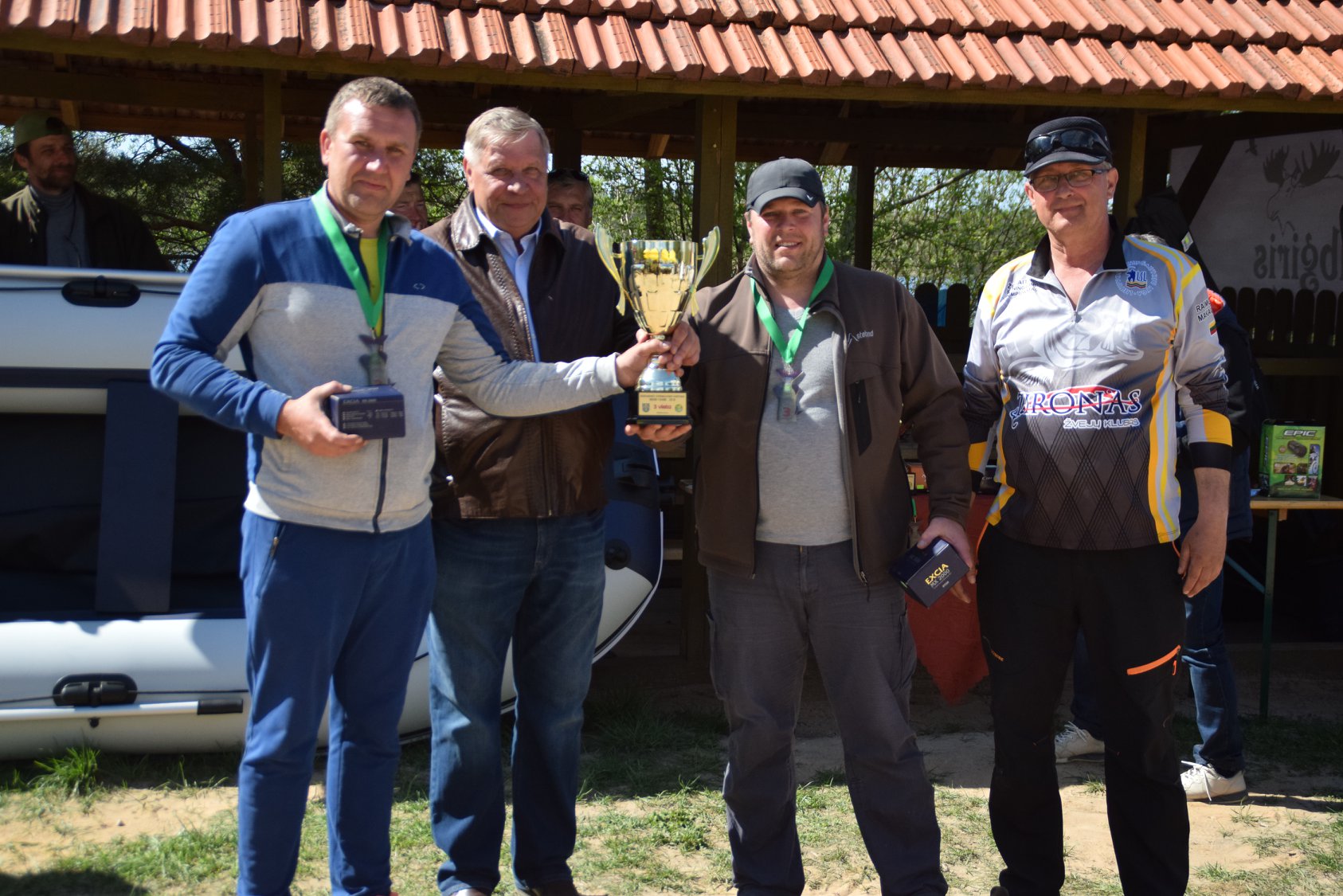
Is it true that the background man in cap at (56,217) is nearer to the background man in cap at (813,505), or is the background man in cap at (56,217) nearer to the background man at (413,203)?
the background man at (413,203)

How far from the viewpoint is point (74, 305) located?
426 cm

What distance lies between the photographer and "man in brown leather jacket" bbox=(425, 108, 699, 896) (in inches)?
115

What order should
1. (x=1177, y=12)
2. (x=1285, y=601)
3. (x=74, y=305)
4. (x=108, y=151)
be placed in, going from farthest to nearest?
(x=108, y=151) < (x=1285, y=601) < (x=1177, y=12) < (x=74, y=305)

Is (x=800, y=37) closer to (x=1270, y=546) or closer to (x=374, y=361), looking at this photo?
(x=1270, y=546)

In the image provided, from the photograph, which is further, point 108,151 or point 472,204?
point 108,151

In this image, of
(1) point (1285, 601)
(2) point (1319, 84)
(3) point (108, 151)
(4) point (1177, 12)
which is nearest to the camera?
(2) point (1319, 84)

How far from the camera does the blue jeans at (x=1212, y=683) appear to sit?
13.2ft

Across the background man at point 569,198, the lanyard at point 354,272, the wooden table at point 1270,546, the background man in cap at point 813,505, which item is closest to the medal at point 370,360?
the lanyard at point 354,272

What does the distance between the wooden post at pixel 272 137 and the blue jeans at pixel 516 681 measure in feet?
7.95

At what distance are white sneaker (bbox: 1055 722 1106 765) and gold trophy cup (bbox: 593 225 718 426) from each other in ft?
8.09

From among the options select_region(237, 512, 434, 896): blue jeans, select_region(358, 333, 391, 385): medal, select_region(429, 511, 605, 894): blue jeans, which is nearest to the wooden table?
select_region(429, 511, 605, 894): blue jeans

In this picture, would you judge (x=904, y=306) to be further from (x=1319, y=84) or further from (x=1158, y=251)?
(x=1319, y=84)

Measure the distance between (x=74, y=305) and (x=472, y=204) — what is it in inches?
80.7

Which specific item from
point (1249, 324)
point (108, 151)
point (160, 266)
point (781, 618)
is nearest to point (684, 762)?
point (781, 618)
